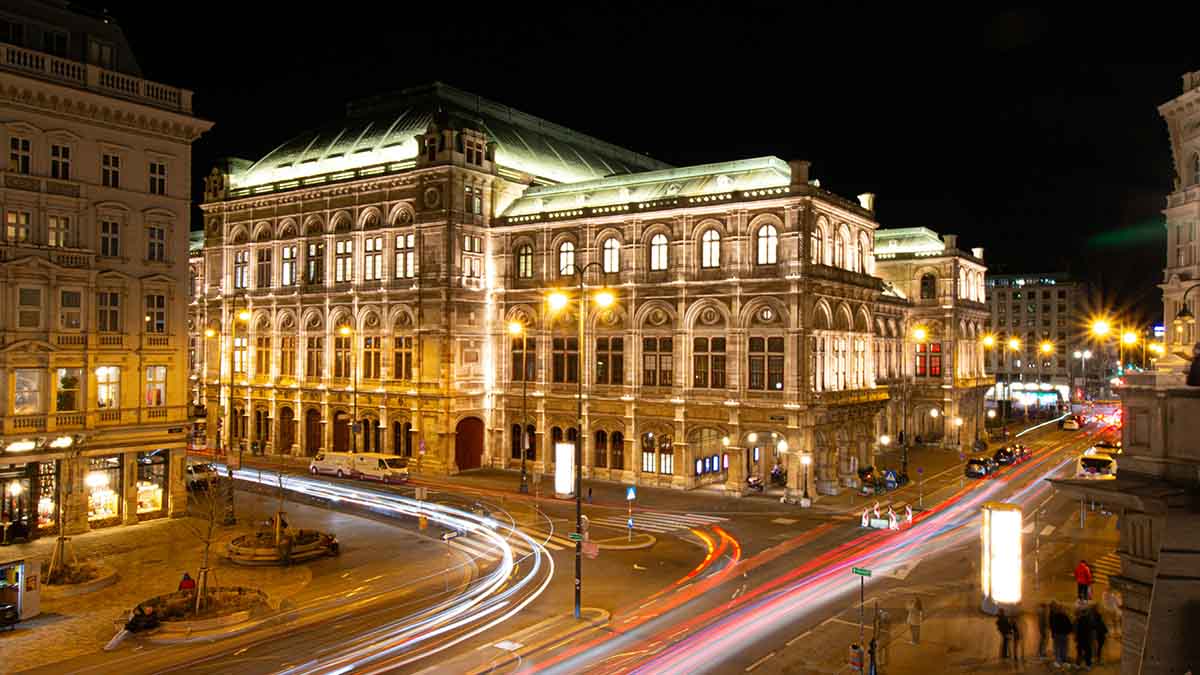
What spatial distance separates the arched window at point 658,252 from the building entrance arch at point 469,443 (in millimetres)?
16582

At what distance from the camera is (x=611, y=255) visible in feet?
179

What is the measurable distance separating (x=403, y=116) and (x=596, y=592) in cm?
4510

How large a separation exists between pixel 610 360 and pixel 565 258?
7.56m

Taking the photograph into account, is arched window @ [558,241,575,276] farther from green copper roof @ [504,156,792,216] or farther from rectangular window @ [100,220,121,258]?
rectangular window @ [100,220,121,258]

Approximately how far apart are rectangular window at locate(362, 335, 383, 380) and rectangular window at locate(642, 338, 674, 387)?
768 inches

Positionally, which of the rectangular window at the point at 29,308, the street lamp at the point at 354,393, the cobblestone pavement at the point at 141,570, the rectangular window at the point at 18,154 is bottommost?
the cobblestone pavement at the point at 141,570

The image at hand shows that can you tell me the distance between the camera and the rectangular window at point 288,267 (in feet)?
212

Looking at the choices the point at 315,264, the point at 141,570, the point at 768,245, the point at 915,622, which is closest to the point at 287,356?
the point at 315,264

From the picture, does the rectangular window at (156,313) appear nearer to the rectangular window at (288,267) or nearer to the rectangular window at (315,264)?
the rectangular window at (315,264)

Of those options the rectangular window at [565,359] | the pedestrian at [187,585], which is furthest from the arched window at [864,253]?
the pedestrian at [187,585]

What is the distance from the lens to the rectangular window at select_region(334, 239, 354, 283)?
202 ft

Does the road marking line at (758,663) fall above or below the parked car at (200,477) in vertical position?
below

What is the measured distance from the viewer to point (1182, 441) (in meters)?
17.7

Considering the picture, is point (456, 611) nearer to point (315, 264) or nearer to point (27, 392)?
point (27, 392)
